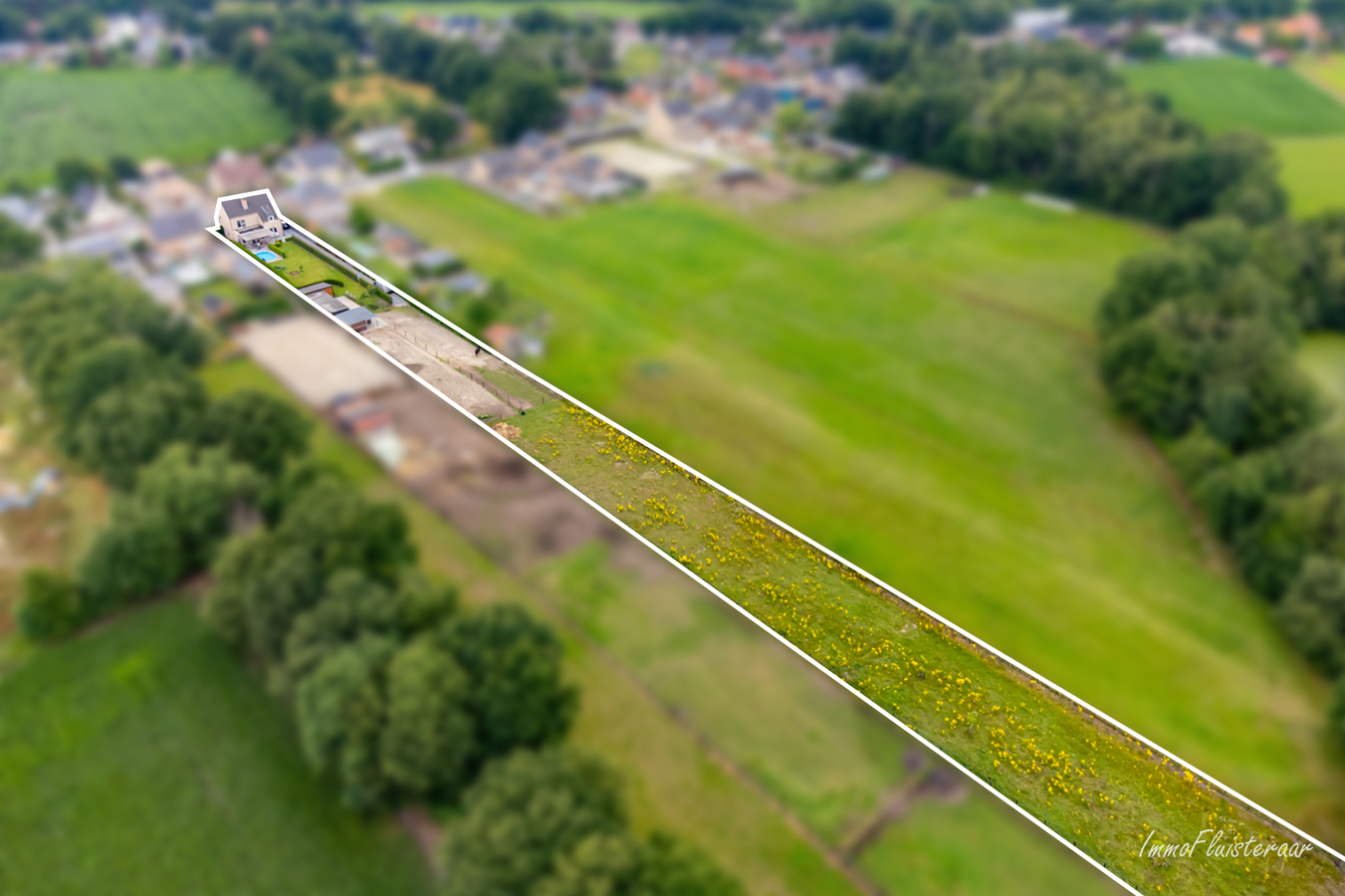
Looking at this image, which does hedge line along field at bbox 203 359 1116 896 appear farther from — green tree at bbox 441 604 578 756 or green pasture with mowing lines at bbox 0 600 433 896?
green pasture with mowing lines at bbox 0 600 433 896

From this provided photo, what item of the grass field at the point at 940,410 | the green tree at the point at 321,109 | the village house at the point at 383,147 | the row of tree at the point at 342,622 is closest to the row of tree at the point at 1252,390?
the grass field at the point at 940,410

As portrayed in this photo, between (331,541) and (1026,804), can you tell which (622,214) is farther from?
(1026,804)

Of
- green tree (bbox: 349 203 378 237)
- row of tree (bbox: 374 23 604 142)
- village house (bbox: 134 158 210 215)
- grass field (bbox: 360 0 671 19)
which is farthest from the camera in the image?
grass field (bbox: 360 0 671 19)

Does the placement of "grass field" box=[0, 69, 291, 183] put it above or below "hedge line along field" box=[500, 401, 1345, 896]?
below

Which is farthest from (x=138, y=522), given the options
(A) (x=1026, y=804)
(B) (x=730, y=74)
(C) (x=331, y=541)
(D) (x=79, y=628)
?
(B) (x=730, y=74)

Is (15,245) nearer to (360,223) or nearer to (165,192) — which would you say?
(165,192)

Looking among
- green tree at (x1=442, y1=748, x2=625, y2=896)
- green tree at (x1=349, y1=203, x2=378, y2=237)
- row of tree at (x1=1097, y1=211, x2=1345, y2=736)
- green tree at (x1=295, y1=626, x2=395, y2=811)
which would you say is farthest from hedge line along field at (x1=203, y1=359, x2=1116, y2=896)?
green tree at (x1=349, y1=203, x2=378, y2=237)
